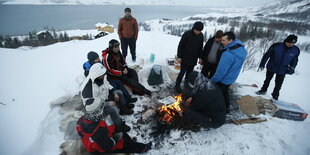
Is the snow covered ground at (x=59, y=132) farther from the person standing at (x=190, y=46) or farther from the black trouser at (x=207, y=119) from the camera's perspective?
the person standing at (x=190, y=46)

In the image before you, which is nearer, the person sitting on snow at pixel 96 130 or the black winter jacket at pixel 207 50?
the person sitting on snow at pixel 96 130

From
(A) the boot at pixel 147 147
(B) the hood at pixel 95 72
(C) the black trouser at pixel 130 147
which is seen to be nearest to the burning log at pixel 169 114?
(A) the boot at pixel 147 147

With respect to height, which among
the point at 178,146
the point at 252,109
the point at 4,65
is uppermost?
the point at 4,65

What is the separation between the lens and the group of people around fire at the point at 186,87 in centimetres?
215

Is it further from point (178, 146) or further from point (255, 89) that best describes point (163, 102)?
point (255, 89)

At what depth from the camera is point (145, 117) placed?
3.28 meters

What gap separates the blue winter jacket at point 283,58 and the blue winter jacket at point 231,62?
5.59 feet

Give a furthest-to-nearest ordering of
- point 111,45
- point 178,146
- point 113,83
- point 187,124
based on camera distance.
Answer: point 111,45 < point 113,83 < point 187,124 < point 178,146

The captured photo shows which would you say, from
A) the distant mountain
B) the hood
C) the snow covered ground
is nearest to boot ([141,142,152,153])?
the snow covered ground

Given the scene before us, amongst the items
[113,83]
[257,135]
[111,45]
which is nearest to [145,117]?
→ [113,83]

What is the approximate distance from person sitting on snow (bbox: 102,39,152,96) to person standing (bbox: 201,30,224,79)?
6.76 feet

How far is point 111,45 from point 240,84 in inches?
187

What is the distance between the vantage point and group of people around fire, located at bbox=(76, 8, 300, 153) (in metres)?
2.15

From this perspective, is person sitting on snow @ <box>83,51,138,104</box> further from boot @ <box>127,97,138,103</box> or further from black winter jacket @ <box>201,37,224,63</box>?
black winter jacket @ <box>201,37,224,63</box>
